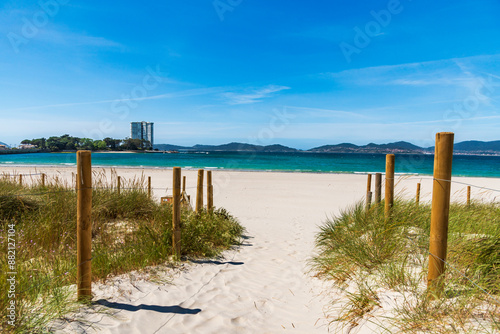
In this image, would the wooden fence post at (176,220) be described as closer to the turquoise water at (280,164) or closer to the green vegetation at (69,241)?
the green vegetation at (69,241)

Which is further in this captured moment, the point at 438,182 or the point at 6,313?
the point at 438,182

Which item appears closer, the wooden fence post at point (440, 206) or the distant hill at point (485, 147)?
the wooden fence post at point (440, 206)

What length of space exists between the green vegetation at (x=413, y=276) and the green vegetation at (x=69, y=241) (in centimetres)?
230

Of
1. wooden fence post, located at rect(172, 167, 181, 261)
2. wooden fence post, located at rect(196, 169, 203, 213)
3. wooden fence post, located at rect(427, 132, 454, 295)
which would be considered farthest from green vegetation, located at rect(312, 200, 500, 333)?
wooden fence post, located at rect(196, 169, 203, 213)

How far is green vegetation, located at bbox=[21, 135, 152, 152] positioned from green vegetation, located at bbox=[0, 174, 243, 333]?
9024cm

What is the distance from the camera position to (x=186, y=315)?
293cm

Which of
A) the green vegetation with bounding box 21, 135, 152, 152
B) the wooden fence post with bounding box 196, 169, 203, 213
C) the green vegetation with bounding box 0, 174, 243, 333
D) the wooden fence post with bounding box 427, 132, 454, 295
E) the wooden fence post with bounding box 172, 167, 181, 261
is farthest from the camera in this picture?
the green vegetation with bounding box 21, 135, 152, 152

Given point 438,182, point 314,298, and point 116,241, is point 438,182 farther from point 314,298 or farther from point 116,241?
point 116,241

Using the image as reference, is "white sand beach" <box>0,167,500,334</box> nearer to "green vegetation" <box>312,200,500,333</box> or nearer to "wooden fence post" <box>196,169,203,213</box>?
"green vegetation" <box>312,200,500,333</box>

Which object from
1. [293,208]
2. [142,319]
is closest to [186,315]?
[142,319]

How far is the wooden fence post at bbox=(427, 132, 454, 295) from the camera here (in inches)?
99.9

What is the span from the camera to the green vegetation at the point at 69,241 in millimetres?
2639

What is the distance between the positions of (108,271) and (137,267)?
1.28 ft

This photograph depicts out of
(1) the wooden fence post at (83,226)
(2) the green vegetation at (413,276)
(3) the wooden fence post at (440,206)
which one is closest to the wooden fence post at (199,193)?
(2) the green vegetation at (413,276)
